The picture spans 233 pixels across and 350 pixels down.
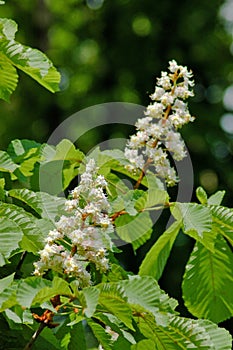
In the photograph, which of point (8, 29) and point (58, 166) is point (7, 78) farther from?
point (58, 166)

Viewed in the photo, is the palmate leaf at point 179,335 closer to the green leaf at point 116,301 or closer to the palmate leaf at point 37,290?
the green leaf at point 116,301

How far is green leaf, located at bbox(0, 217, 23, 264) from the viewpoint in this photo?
1.29m

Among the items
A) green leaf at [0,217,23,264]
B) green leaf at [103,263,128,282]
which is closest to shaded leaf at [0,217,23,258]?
green leaf at [0,217,23,264]

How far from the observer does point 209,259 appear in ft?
5.86

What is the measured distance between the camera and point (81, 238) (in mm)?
1333

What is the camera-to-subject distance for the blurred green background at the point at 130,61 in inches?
447

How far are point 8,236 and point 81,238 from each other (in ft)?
0.46

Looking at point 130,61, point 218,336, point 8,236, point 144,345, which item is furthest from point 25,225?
point 130,61

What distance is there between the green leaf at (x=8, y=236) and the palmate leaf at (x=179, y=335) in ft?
0.95

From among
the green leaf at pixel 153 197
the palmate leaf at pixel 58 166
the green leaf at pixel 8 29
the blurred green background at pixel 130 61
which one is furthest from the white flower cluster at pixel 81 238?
the blurred green background at pixel 130 61

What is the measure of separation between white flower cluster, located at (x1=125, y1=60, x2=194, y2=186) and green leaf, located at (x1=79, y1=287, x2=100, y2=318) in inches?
24.2

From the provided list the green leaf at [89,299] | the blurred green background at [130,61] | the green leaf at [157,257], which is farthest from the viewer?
the blurred green background at [130,61]

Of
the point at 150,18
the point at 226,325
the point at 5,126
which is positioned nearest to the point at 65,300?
the point at 226,325

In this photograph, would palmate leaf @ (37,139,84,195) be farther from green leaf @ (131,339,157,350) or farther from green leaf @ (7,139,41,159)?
green leaf @ (131,339,157,350)
